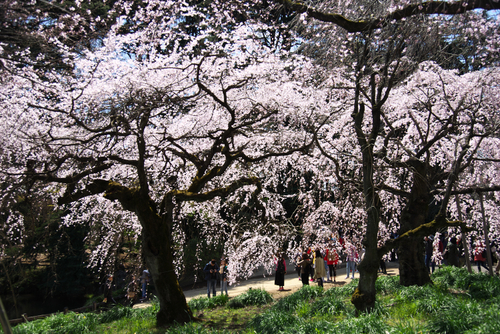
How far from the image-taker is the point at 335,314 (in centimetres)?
647

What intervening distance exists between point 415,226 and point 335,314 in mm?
2792

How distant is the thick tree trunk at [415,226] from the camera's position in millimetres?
7746

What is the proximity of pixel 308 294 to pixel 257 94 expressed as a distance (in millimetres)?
4822

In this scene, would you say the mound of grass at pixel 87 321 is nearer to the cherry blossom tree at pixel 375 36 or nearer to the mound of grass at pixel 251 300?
the mound of grass at pixel 251 300

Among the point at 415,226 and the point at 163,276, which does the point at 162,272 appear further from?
the point at 415,226

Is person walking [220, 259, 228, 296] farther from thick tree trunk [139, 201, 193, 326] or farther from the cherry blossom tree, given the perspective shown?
the cherry blossom tree

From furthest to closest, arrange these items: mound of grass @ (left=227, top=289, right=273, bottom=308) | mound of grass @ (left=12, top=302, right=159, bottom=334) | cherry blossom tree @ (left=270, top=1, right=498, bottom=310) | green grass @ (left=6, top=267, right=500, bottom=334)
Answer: mound of grass @ (left=227, top=289, right=273, bottom=308), mound of grass @ (left=12, top=302, right=159, bottom=334), cherry blossom tree @ (left=270, top=1, right=498, bottom=310), green grass @ (left=6, top=267, right=500, bottom=334)

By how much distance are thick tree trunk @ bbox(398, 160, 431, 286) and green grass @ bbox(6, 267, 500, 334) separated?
407 mm

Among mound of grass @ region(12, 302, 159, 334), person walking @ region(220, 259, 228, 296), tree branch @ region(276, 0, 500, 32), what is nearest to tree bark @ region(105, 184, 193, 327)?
mound of grass @ region(12, 302, 159, 334)

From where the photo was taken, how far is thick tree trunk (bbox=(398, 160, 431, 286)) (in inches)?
305

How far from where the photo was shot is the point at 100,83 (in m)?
6.67

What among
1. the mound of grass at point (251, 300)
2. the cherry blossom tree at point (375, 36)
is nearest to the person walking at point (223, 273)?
the mound of grass at point (251, 300)

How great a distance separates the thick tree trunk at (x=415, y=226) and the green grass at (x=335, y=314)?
41 centimetres

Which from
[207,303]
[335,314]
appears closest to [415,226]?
[335,314]
